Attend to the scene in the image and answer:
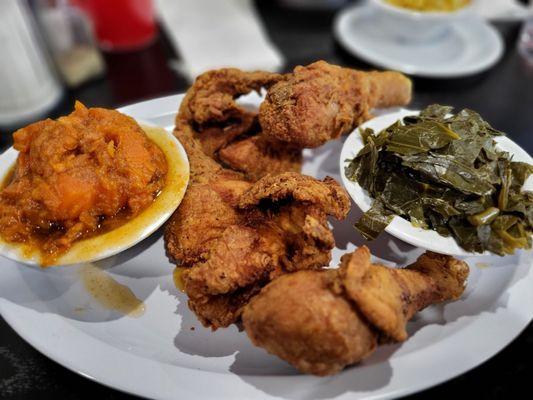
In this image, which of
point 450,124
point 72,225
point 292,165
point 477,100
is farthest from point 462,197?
point 477,100

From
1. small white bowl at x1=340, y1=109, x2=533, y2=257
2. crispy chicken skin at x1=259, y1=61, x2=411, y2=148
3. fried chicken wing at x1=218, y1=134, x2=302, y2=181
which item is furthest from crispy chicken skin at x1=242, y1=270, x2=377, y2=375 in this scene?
fried chicken wing at x1=218, y1=134, x2=302, y2=181

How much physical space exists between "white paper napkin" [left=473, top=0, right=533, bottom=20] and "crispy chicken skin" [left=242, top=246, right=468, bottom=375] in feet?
17.3

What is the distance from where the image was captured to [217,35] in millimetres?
5410

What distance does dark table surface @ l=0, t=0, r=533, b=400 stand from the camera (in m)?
2.15

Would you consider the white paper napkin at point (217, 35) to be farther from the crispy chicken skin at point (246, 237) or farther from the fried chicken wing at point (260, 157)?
the crispy chicken skin at point (246, 237)

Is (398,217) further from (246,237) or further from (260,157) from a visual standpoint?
(260,157)

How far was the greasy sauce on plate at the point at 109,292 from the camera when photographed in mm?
2301

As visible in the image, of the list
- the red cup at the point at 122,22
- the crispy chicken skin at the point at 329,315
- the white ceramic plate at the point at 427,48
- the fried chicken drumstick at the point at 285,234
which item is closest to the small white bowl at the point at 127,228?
the fried chicken drumstick at the point at 285,234

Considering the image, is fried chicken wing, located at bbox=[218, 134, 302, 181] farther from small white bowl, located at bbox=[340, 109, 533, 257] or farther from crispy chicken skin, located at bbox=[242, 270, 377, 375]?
crispy chicken skin, located at bbox=[242, 270, 377, 375]

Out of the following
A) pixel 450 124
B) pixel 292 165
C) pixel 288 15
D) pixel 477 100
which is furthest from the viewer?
pixel 288 15

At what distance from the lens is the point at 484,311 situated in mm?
2146

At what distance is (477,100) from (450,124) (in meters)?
2.44

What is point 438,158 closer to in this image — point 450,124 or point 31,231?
point 450,124

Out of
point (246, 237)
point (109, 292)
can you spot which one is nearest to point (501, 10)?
point (246, 237)
